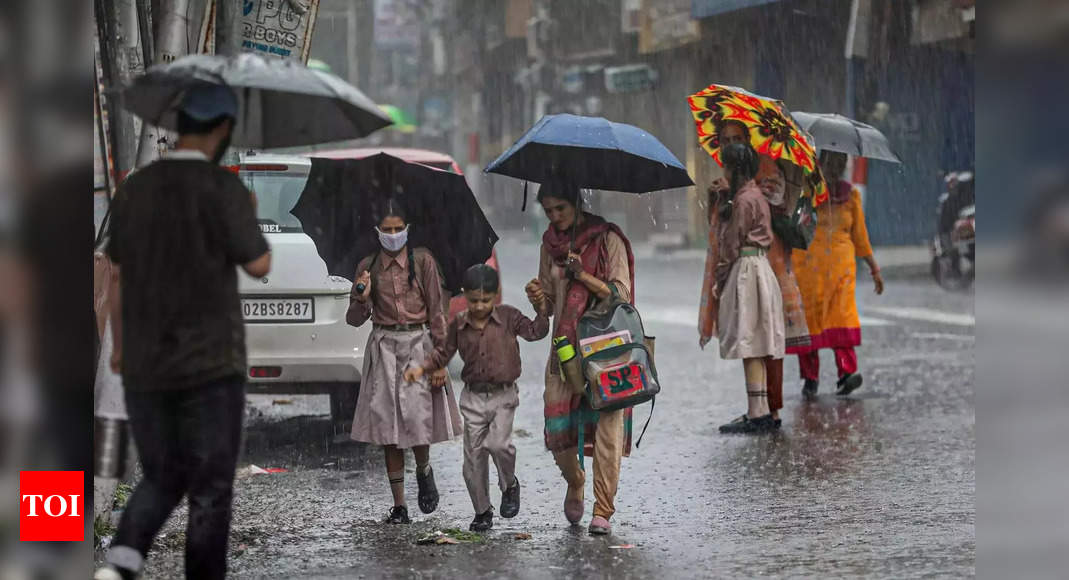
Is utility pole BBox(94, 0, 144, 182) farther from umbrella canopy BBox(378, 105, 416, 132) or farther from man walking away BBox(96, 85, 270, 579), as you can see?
man walking away BBox(96, 85, 270, 579)

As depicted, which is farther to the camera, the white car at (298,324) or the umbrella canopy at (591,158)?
the white car at (298,324)

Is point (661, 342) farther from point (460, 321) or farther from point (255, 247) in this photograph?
point (255, 247)

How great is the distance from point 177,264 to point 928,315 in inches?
496

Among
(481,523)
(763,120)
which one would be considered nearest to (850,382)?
(763,120)

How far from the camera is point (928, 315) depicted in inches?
617

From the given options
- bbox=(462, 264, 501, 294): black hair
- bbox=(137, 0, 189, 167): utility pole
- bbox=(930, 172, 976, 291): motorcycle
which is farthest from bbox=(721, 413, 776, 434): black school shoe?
bbox=(930, 172, 976, 291): motorcycle

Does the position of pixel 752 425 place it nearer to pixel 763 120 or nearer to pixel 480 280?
pixel 763 120

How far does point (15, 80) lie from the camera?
11.4ft

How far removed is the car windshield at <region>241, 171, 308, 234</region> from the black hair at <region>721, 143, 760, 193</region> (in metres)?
2.64

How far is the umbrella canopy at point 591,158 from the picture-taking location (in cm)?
626

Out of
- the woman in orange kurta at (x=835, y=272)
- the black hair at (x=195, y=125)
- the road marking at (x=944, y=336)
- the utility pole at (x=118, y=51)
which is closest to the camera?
the black hair at (x=195, y=125)

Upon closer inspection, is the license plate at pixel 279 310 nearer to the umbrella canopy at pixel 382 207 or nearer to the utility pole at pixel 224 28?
the utility pole at pixel 224 28

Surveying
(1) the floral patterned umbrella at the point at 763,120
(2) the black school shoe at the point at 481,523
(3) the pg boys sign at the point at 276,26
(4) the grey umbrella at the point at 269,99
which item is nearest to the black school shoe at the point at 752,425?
(1) the floral patterned umbrella at the point at 763,120

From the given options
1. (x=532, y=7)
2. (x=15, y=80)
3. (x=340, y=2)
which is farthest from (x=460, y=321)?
(x=340, y=2)
